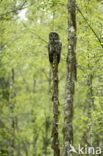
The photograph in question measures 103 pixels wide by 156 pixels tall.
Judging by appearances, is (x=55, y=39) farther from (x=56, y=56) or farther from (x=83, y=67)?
(x=83, y=67)

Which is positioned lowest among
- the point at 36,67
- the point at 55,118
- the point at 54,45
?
the point at 36,67

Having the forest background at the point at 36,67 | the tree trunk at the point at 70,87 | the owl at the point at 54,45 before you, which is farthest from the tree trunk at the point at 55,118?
the forest background at the point at 36,67

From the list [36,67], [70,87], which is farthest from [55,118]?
[36,67]

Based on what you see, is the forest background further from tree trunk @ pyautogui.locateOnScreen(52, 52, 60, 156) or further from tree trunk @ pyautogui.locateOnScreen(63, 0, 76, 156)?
tree trunk @ pyautogui.locateOnScreen(63, 0, 76, 156)

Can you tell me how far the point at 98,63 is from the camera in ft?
32.4

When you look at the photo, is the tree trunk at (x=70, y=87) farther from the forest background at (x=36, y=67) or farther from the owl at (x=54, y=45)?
the forest background at (x=36, y=67)

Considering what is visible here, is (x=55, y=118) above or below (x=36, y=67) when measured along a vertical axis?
above

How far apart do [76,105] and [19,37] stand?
882 centimetres

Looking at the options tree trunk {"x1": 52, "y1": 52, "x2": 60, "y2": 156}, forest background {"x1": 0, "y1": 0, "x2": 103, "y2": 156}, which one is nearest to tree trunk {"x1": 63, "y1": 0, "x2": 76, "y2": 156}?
tree trunk {"x1": 52, "y1": 52, "x2": 60, "y2": 156}

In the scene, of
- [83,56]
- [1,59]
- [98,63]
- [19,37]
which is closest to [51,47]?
[83,56]

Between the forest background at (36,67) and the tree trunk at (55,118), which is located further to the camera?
the forest background at (36,67)

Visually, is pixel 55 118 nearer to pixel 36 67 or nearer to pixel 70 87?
pixel 70 87

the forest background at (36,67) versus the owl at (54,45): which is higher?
the owl at (54,45)

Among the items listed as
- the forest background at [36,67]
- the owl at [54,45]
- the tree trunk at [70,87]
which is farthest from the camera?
the forest background at [36,67]
